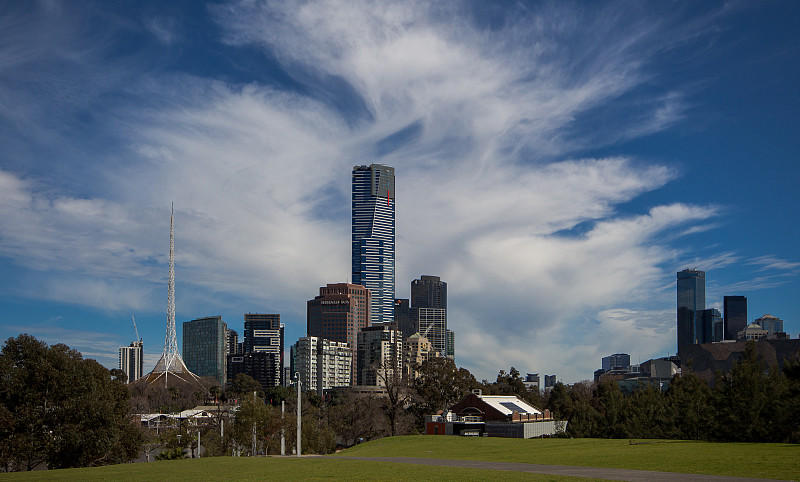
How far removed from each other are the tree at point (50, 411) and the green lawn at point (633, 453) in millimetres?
20419

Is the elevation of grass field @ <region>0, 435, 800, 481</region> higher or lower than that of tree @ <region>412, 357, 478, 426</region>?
higher

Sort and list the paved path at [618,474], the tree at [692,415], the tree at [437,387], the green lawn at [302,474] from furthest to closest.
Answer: the tree at [437,387], the tree at [692,415], the green lawn at [302,474], the paved path at [618,474]

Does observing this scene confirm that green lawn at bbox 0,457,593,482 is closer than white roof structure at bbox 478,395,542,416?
Yes

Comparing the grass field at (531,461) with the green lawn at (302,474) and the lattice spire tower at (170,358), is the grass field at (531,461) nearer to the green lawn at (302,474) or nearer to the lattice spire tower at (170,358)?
the green lawn at (302,474)

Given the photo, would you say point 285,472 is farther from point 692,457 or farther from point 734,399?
point 734,399

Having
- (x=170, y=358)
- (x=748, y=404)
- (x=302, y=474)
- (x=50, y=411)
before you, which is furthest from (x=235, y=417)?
(x=170, y=358)

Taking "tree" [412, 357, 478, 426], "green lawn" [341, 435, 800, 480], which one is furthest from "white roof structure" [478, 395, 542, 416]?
"green lawn" [341, 435, 800, 480]

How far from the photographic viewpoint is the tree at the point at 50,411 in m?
43.6

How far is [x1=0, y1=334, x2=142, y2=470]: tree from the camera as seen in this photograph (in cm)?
4362

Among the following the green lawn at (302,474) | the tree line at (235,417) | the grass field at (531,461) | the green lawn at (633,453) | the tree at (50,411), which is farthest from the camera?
the tree line at (235,417)

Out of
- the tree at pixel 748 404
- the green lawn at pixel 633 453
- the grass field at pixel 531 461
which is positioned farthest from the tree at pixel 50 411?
the tree at pixel 748 404

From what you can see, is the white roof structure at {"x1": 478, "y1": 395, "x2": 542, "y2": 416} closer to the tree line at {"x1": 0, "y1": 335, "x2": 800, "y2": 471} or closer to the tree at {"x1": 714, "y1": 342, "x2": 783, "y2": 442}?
the tree line at {"x1": 0, "y1": 335, "x2": 800, "y2": 471}

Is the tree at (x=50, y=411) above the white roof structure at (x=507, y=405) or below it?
above

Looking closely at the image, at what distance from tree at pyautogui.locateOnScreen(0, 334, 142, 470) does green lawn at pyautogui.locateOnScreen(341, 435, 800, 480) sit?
20.4 metres
